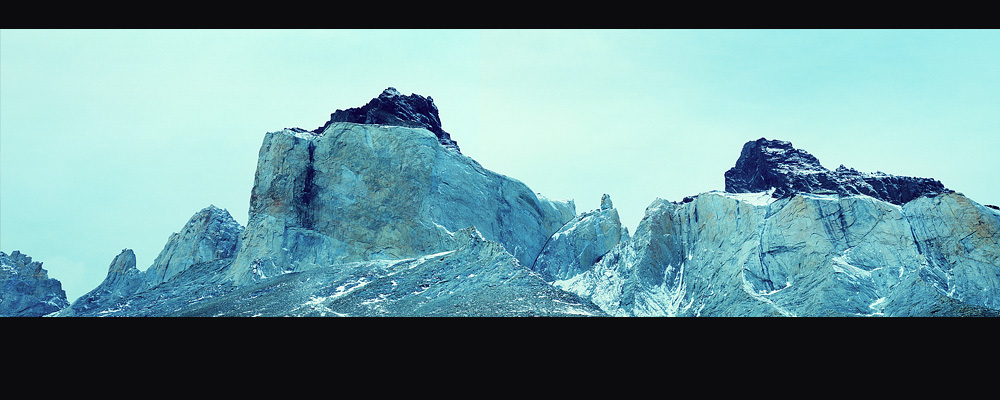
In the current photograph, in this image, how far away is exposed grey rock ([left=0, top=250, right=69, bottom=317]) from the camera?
371 feet

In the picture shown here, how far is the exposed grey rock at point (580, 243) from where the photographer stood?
344 feet

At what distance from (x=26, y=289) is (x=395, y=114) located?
179ft

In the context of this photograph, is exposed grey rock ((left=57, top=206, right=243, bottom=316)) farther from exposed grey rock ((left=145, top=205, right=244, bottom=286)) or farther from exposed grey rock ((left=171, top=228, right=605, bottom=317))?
exposed grey rock ((left=171, top=228, right=605, bottom=317))

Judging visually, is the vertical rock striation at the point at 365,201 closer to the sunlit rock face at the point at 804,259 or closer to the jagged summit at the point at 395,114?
the jagged summit at the point at 395,114

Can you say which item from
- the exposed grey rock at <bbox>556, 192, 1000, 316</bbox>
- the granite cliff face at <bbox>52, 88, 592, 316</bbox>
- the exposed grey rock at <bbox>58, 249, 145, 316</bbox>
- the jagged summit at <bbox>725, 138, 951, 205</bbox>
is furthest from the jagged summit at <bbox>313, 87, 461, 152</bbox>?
the jagged summit at <bbox>725, 138, 951, 205</bbox>

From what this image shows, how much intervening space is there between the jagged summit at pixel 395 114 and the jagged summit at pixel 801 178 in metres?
37.5

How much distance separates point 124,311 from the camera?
8219 cm

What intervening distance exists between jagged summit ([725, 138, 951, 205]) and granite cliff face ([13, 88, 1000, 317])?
238mm

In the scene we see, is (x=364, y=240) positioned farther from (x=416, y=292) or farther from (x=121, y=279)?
(x=121, y=279)
